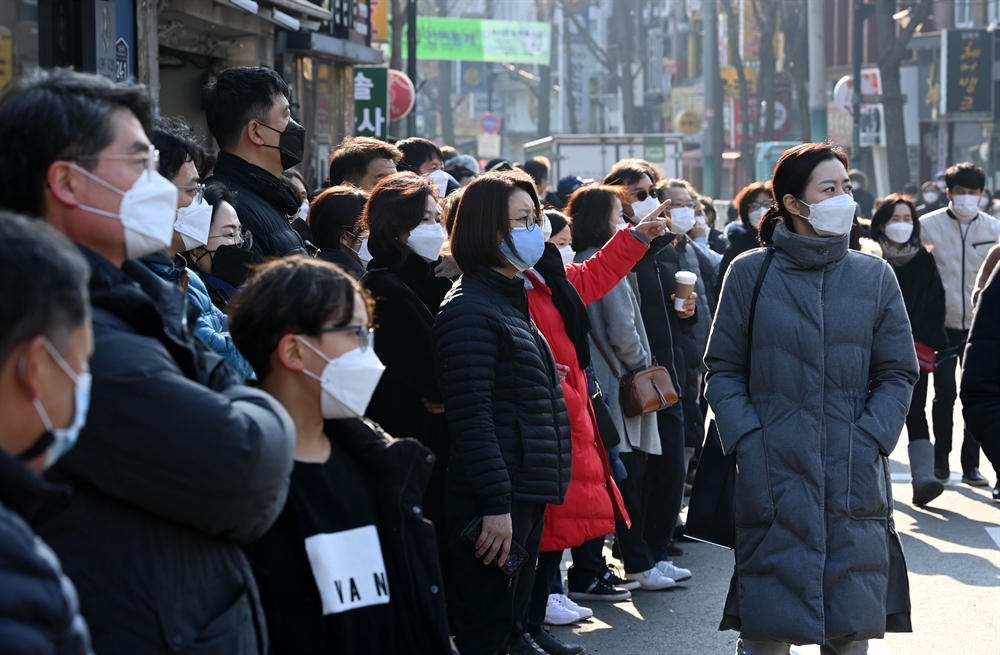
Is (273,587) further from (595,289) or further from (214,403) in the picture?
(595,289)

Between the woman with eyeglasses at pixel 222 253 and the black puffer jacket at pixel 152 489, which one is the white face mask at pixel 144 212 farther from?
the woman with eyeglasses at pixel 222 253

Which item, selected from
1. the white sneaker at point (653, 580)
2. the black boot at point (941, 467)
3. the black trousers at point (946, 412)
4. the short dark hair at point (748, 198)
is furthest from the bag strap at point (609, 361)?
the black boot at point (941, 467)

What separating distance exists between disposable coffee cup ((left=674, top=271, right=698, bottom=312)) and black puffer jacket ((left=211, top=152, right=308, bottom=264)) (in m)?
2.40

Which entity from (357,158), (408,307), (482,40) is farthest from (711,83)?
(408,307)

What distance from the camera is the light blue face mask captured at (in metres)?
4.75

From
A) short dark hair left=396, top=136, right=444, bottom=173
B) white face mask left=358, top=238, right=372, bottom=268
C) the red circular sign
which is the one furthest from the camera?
the red circular sign

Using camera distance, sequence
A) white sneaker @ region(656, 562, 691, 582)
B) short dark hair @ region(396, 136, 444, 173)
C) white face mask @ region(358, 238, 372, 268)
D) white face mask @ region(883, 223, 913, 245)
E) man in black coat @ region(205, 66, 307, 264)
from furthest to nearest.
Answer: white face mask @ region(883, 223, 913, 245) → short dark hair @ region(396, 136, 444, 173) → white sneaker @ region(656, 562, 691, 582) → white face mask @ region(358, 238, 372, 268) → man in black coat @ region(205, 66, 307, 264)

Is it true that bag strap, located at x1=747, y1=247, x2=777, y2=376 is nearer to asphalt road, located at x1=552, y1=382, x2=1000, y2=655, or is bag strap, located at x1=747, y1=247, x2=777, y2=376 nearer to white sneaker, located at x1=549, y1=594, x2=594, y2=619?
asphalt road, located at x1=552, y1=382, x2=1000, y2=655

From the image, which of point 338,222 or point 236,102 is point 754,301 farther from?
point 236,102

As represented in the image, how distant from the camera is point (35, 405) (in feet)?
5.81

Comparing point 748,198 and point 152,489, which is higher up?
point 748,198

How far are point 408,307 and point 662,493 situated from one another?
248 centimetres

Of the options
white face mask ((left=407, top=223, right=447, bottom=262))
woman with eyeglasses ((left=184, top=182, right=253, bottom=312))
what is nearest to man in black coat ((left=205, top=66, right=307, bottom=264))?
woman with eyeglasses ((left=184, top=182, right=253, bottom=312))

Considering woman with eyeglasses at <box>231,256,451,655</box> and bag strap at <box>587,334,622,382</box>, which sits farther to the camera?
bag strap at <box>587,334,622,382</box>
